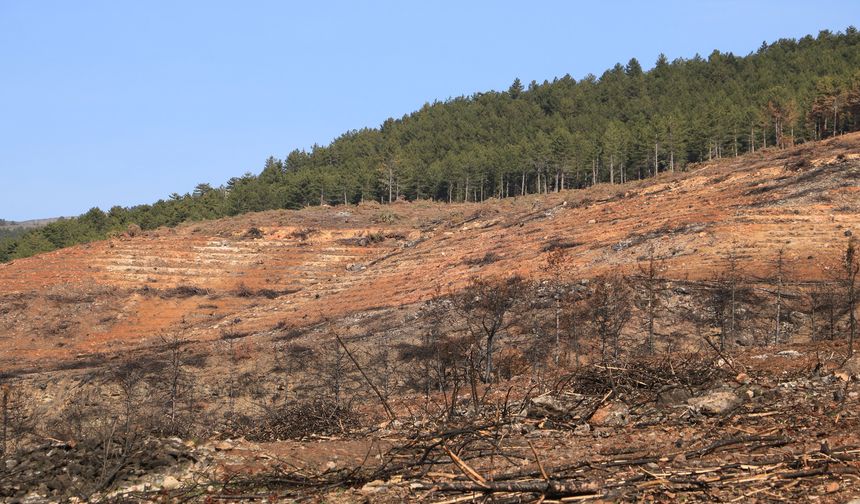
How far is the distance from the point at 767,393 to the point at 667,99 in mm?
135662

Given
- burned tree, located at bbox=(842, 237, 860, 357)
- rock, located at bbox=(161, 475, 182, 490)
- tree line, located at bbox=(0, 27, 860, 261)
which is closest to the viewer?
rock, located at bbox=(161, 475, 182, 490)

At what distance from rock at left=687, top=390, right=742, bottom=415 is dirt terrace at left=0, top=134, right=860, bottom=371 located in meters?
31.2

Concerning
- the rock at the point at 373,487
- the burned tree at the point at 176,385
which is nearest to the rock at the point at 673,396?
the rock at the point at 373,487

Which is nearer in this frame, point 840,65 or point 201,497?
point 201,497

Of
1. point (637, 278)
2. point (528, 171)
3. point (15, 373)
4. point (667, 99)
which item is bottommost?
point (15, 373)

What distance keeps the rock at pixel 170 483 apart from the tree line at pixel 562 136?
90.2m

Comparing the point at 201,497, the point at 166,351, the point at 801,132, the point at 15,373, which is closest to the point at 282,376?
the point at 166,351

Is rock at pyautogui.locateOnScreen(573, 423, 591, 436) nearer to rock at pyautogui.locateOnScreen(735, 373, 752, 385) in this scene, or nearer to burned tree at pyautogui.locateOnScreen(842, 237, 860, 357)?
rock at pyautogui.locateOnScreen(735, 373, 752, 385)

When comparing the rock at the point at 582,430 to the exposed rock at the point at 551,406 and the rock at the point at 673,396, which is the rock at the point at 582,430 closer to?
the exposed rock at the point at 551,406

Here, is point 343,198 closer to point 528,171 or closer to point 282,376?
point 528,171

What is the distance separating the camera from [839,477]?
6.41m

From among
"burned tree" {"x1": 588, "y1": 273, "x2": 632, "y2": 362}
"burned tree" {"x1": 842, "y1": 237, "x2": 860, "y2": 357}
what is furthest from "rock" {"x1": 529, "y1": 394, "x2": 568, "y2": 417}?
"burned tree" {"x1": 588, "y1": 273, "x2": 632, "y2": 362}

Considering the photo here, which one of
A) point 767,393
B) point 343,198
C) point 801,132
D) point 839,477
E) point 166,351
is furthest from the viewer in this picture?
point 343,198

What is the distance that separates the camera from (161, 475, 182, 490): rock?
8.41 m
